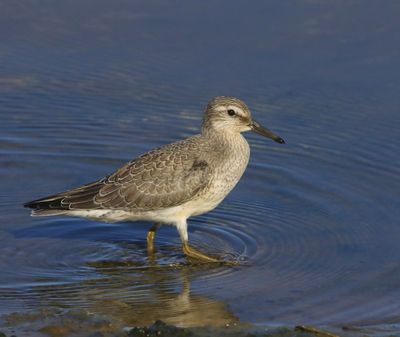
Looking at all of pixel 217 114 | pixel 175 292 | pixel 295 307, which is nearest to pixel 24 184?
pixel 217 114

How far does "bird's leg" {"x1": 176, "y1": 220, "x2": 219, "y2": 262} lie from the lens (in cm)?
1053

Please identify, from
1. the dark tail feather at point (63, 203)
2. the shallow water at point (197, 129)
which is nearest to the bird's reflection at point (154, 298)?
the shallow water at point (197, 129)

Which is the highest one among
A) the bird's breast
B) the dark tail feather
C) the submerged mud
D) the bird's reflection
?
the bird's breast

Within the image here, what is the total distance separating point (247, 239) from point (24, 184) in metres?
2.81

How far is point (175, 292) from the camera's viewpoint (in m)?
9.68

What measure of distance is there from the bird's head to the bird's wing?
1.30ft

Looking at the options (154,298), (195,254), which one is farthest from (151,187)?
(154,298)

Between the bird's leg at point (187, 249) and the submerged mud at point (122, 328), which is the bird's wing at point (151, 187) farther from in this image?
the submerged mud at point (122, 328)

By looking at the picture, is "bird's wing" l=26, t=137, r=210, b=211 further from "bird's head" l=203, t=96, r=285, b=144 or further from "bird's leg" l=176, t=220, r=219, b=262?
"bird's head" l=203, t=96, r=285, b=144

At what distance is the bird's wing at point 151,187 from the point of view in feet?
35.6

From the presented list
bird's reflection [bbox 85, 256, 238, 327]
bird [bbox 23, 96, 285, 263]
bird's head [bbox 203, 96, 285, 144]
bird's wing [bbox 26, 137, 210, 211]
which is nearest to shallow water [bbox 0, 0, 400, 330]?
bird's reflection [bbox 85, 256, 238, 327]

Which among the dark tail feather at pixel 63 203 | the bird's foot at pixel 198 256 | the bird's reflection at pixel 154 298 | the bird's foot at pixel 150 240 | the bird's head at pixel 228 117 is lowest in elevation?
the bird's reflection at pixel 154 298

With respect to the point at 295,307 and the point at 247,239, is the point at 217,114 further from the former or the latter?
the point at 295,307

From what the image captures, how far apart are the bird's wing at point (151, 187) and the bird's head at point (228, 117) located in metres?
0.40
